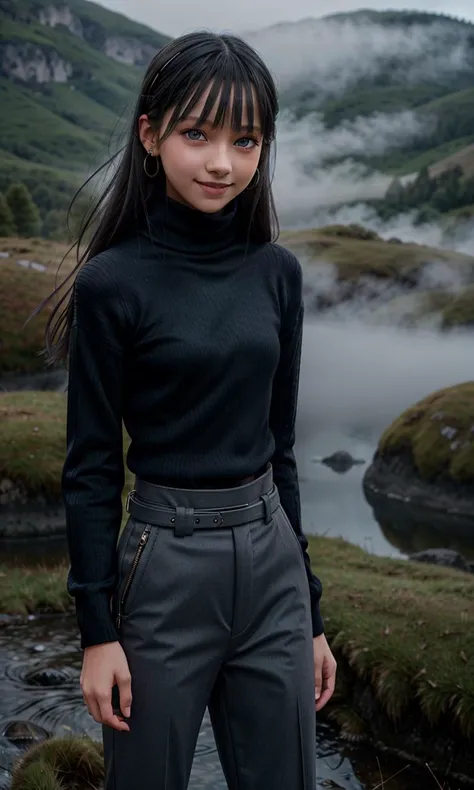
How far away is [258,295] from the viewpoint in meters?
2.79

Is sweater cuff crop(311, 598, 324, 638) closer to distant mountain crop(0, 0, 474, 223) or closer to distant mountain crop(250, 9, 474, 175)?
distant mountain crop(0, 0, 474, 223)

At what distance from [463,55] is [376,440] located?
27851 millimetres

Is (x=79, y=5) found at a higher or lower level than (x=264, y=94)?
lower

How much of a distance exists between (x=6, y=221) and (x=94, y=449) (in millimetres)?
32780

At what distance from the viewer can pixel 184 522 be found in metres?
2.60

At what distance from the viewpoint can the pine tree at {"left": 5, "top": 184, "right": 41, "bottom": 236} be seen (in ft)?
112

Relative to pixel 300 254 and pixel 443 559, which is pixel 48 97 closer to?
pixel 300 254

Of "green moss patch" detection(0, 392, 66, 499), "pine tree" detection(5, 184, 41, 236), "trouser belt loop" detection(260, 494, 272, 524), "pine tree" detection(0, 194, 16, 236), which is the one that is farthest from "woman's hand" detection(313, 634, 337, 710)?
"pine tree" detection(5, 184, 41, 236)

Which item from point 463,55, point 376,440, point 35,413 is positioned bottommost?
point 376,440

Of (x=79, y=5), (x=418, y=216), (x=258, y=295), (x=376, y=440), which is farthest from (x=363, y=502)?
(x=79, y=5)

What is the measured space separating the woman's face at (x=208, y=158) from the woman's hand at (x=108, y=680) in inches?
47.7

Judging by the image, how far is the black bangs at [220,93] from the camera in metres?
2.61

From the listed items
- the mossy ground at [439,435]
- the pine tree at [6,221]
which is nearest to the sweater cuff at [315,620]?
the mossy ground at [439,435]

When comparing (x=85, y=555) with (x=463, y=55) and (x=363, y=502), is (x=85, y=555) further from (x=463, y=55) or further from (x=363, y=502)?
(x=463, y=55)
